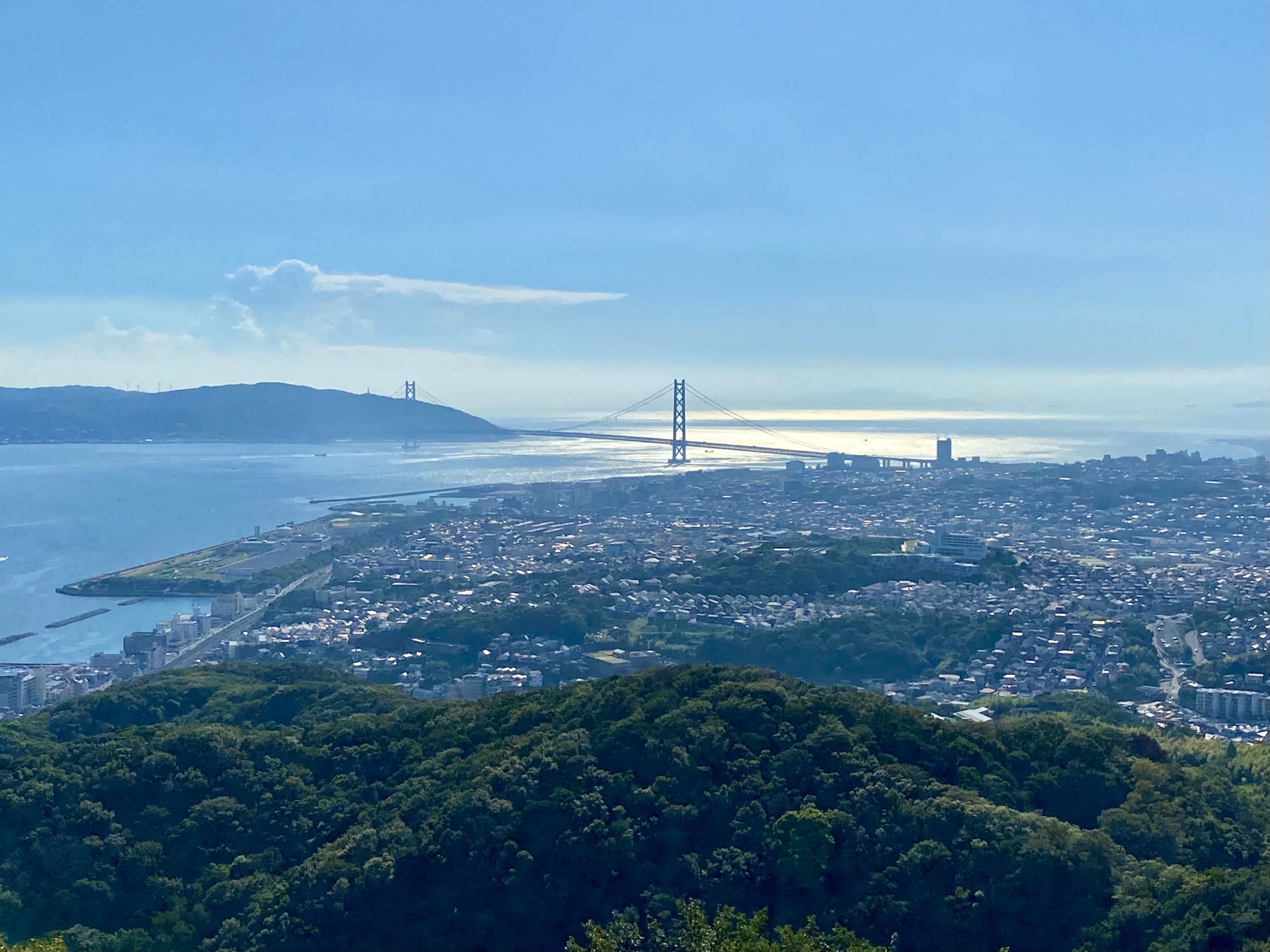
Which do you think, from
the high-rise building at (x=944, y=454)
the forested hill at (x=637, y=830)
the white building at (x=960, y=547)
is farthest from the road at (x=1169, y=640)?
the high-rise building at (x=944, y=454)

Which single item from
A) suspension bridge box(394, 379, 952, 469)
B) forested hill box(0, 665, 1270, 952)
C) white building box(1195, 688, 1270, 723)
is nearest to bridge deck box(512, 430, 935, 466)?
suspension bridge box(394, 379, 952, 469)

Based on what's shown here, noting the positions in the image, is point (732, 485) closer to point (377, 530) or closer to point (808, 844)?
point (377, 530)

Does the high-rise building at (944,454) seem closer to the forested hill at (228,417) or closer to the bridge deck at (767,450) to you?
the bridge deck at (767,450)

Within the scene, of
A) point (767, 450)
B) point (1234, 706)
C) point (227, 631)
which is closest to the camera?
point (1234, 706)

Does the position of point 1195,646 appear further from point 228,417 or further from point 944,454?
point 228,417

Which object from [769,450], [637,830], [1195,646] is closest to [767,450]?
[769,450]

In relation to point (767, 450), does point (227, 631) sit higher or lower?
lower

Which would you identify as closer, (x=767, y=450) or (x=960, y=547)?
(x=960, y=547)
